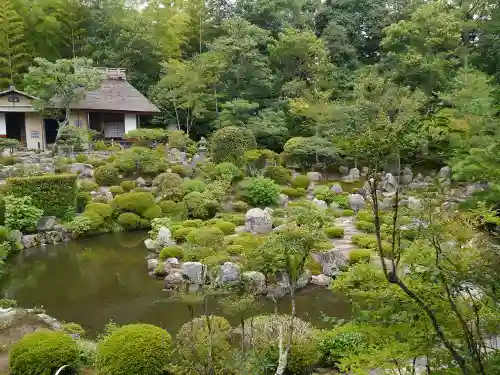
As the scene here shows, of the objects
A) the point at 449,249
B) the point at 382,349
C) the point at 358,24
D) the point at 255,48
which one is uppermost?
the point at 358,24

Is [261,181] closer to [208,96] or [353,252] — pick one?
[353,252]

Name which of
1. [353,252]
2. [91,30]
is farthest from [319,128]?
[91,30]

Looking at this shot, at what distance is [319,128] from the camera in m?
24.3

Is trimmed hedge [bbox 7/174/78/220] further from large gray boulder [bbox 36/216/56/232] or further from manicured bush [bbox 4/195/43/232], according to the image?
manicured bush [bbox 4/195/43/232]

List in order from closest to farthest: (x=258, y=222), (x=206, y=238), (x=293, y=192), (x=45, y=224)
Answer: (x=206, y=238) → (x=258, y=222) → (x=45, y=224) → (x=293, y=192)

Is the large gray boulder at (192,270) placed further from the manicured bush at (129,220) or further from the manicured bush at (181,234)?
the manicured bush at (129,220)

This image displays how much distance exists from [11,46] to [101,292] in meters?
22.3

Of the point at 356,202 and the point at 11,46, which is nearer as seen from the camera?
the point at 356,202

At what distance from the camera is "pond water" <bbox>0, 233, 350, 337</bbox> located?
9.64 meters

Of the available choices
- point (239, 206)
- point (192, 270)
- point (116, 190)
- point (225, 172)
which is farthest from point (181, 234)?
point (225, 172)

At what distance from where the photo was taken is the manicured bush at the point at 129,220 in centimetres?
1667

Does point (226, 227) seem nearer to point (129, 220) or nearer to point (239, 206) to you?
point (239, 206)

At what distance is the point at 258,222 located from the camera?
14922 millimetres

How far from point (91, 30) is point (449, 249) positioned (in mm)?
32288
